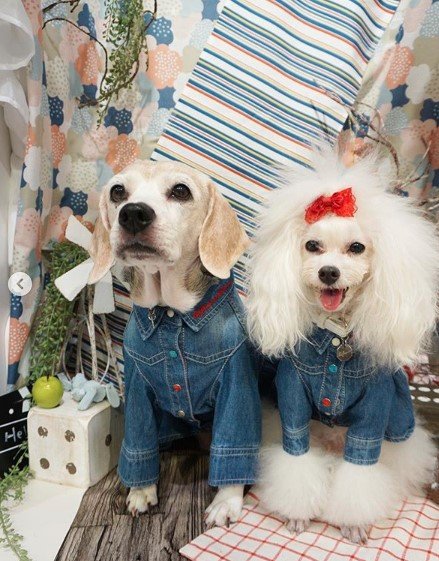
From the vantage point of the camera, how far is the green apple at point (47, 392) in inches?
63.6

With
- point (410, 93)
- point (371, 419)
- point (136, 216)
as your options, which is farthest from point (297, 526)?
point (410, 93)

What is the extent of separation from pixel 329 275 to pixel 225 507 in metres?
0.75

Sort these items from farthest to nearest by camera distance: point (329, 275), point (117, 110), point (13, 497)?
point (117, 110), point (13, 497), point (329, 275)

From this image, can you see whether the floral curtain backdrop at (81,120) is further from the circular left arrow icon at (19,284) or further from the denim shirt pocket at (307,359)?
the denim shirt pocket at (307,359)

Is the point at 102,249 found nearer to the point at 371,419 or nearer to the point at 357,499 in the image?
the point at 371,419

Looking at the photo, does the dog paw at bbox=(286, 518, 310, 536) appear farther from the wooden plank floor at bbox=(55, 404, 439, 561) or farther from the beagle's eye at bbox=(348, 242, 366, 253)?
the beagle's eye at bbox=(348, 242, 366, 253)

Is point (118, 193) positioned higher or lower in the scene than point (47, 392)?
higher

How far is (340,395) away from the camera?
134 cm

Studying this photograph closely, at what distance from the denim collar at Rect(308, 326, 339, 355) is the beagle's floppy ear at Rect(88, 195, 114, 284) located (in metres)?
0.60

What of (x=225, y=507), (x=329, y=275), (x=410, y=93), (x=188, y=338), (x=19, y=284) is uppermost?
(x=410, y=93)

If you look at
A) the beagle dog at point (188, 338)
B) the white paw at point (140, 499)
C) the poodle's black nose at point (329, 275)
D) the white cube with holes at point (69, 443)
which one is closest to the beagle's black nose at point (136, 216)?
the beagle dog at point (188, 338)

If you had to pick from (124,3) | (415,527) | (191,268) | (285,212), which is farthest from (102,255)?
(415,527)

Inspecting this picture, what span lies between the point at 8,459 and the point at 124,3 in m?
1.61

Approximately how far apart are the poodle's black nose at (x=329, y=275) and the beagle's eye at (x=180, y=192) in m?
0.42
